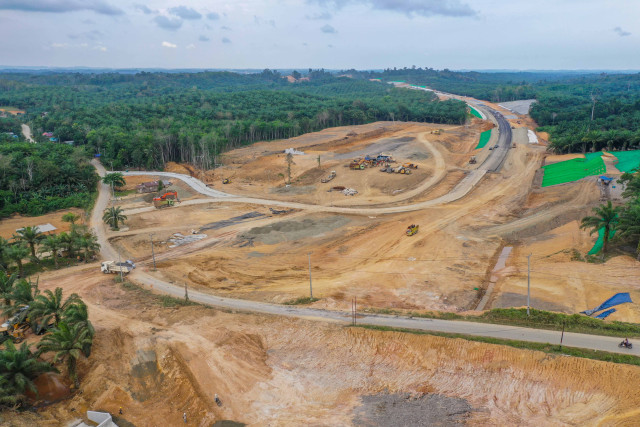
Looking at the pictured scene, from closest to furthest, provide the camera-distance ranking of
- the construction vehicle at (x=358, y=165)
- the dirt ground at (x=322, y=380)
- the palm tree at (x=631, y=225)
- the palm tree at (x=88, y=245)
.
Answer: the dirt ground at (x=322, y=380)
the palm tree at (x=631, y=225)
the palm tree at (x=88, y=245)
the construction vehicle at (x=358, y=165)

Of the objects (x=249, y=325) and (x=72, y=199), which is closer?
(x=249, y=325)

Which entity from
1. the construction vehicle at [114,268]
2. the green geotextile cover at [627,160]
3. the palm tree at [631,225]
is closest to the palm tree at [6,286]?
the construction vehicle at [114,268]

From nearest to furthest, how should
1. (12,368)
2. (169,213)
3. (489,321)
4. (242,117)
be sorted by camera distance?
(12,368) → (489,321) → (169,213) → (242,117)

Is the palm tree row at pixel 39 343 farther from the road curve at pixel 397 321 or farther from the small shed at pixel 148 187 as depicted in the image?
the small shed at pixel 148 187

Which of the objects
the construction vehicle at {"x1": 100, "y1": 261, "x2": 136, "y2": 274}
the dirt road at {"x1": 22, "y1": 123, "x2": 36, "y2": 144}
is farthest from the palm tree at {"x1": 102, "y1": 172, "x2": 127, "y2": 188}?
the dirt road at {"x1": 22, "y1": 123, "x2": 36, "y2": 144}

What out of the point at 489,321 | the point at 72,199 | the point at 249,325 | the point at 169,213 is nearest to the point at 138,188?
the point at 72,199

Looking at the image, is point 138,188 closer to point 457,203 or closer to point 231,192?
point 231,192
